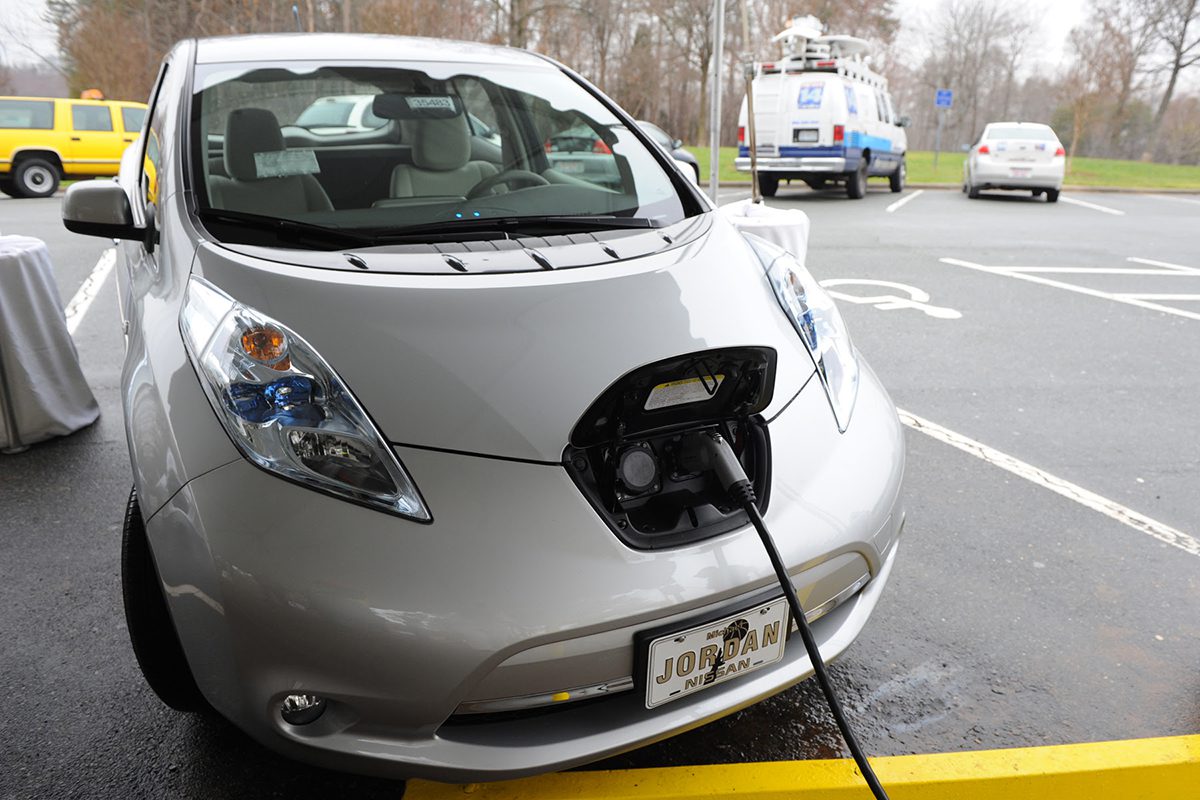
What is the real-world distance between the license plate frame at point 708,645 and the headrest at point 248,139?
1.61 m

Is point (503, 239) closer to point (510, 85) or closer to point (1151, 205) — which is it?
point (510, 85)

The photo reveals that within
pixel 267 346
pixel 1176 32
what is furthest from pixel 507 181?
pixel 1176 32

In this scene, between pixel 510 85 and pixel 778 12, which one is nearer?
pixel 510 85

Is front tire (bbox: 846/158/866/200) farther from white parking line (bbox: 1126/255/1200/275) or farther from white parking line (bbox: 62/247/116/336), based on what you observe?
white parking line (bbox: 62/247/116/336)

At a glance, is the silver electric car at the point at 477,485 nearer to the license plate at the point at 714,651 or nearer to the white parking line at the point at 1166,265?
the license plate at the point at 714,651

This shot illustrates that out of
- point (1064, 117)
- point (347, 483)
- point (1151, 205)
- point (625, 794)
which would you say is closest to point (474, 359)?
point (347, 483)

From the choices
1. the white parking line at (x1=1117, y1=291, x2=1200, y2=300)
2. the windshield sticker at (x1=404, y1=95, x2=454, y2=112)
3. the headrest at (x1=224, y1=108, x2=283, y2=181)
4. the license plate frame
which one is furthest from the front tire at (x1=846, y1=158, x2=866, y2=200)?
the license plate frame

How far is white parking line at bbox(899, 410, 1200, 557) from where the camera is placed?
284cm

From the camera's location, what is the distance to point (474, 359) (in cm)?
155

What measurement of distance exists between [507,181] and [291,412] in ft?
4.29

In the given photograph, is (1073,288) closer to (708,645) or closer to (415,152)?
(415,152)

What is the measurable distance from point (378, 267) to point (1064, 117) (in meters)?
44.1

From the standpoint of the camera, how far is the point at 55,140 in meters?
13.7

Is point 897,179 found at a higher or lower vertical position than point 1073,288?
higher
